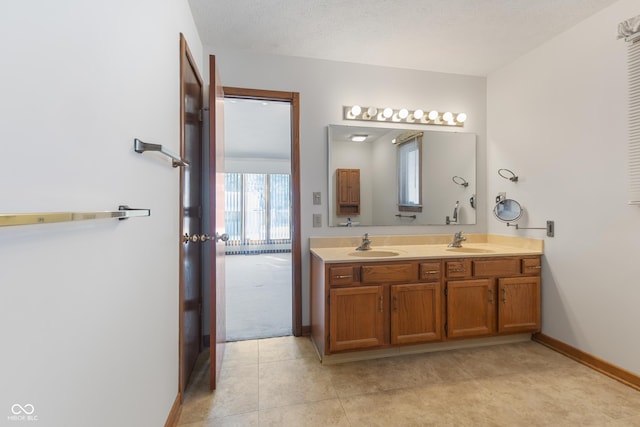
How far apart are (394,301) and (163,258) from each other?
158cm

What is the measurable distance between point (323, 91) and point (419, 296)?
6.50 ft

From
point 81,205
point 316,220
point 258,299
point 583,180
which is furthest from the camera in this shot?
point 258,299

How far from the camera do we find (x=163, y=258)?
1.42m

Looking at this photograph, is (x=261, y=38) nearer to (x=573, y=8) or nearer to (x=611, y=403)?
(x=573, y=8)

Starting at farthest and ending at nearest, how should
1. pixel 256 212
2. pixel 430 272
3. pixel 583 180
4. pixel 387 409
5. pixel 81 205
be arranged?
1. pixel 256 212
2. pixel 430 272
3. pixel 583 180
4. pixel 387 409
5. pixel 81 205

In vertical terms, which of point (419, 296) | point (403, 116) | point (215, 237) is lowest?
point (419, 296)

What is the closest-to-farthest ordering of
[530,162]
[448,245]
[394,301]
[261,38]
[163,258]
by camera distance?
[163,258]
[394,301]
[261,38]
[530,162]
[448,245]

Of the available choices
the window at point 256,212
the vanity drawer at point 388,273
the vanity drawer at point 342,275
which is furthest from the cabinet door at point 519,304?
the window at point 256,212

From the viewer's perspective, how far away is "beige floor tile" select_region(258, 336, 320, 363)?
2.21m

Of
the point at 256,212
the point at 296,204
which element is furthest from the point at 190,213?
the point at 256,212

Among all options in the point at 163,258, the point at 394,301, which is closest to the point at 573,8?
the point at 394,301

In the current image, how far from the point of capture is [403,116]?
278cm

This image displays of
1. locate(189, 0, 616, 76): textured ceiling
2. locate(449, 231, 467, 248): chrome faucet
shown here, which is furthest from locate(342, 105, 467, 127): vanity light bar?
locate(449, 231, 467, 248): chrome faucet

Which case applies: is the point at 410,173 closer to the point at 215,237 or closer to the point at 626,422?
the point at 215,237
